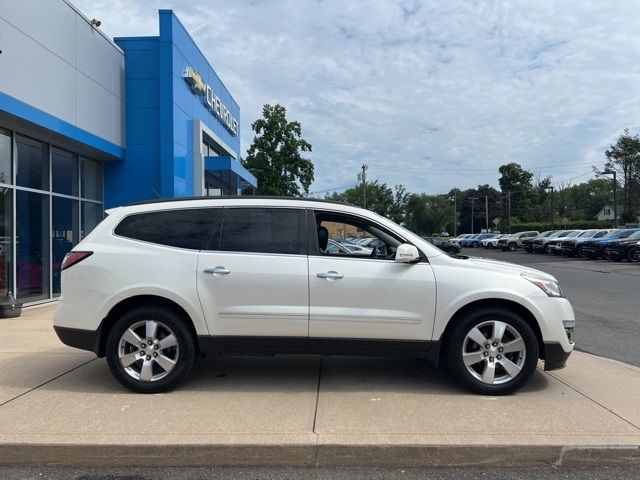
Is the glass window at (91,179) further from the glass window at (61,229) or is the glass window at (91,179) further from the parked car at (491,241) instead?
the parked car at (491,241)

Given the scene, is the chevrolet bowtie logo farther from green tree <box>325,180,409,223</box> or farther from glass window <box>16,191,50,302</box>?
green tree <box>325,180,409,223</box>

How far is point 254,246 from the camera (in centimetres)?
492

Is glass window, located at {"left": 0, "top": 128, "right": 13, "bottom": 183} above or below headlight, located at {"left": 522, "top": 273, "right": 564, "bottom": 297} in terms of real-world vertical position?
above

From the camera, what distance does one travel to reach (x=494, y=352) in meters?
4.75

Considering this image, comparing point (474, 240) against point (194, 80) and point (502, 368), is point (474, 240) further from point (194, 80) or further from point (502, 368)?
point (502, 368)

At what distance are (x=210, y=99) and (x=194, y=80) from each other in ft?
9.29

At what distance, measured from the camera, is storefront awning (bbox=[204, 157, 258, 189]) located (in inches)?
668

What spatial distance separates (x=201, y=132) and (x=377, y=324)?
1273 centimetres

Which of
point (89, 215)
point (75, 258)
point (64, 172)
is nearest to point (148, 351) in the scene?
point (75, 258)

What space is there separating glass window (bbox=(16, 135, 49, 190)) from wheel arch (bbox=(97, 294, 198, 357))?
6899mm

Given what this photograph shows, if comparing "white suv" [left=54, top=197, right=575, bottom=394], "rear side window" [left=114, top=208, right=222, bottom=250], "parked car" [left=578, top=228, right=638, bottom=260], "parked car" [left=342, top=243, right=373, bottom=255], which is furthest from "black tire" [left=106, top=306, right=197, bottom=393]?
"parked car" [left=578, top=228, right=638, bottom=260]

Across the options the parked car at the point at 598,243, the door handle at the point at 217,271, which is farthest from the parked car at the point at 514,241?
the door handle at the point at 217,271

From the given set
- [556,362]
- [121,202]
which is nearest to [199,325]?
[556,362]

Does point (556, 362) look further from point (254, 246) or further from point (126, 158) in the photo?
point (126, 158)
